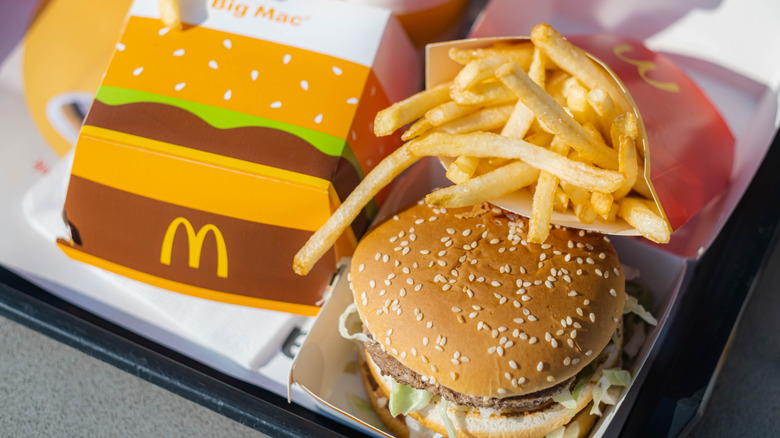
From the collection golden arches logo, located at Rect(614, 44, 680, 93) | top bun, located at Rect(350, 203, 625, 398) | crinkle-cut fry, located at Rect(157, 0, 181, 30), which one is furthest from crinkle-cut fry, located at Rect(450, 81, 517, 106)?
crinkle-cut fry, located at Rect(157, 0, 181, 30)

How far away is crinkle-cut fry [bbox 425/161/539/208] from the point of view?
4.54 feet

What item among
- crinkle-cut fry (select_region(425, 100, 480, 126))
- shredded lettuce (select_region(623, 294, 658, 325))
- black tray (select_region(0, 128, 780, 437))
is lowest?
black tray (select_region(0, 128, 780, 437))

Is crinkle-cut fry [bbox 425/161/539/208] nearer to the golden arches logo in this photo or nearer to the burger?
the burger

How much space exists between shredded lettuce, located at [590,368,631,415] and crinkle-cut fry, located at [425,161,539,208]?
523mm

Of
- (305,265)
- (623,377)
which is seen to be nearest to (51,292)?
(305,265)

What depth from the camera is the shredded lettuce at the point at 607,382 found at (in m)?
1.49

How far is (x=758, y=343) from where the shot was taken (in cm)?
192

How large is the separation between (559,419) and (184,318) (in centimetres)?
112

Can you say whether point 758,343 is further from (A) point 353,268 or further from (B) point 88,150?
(B) point 88,150

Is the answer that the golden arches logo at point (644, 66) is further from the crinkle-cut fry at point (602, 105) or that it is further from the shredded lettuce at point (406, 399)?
the shredded lettuce at point (406, 399)

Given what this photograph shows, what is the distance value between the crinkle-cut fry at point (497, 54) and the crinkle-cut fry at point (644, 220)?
46 centimetres

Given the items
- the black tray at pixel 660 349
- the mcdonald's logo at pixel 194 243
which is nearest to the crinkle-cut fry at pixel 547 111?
the black tray at pixel 660 349

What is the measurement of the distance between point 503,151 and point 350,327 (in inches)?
25.8

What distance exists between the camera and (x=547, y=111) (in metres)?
1.34
